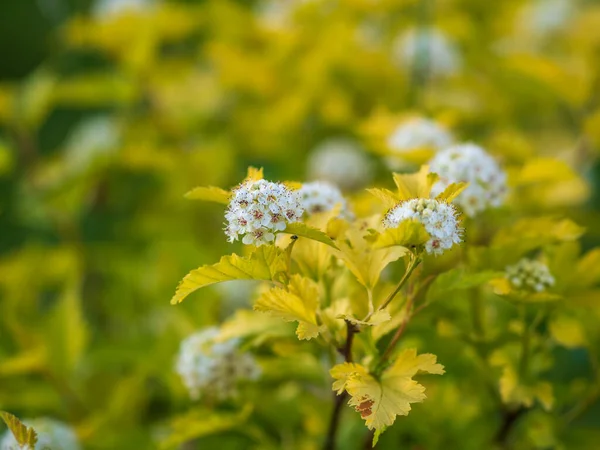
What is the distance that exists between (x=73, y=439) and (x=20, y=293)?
31cm

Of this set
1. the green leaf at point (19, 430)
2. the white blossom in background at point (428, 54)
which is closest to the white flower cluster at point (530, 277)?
the green leaf at point (19, 430)

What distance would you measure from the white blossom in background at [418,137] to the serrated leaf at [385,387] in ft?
1.23

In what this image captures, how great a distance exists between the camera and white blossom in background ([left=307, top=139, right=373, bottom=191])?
1.33 meters

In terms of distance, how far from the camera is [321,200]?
728 mm

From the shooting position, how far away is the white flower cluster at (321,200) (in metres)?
0.72

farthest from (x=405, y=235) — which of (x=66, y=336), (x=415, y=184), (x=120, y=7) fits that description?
(x=120, y=7)

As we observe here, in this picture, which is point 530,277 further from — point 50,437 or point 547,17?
point 547,17

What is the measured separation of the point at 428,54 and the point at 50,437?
1.01 metres

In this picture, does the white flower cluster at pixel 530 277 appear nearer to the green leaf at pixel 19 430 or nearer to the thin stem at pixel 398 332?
the thin stem at pixel 398 332

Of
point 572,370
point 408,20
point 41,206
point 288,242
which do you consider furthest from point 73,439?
point 408,20

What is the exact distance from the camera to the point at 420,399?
573mm

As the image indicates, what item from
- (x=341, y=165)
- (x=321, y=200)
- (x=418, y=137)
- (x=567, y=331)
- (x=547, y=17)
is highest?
(x=547, y=17)

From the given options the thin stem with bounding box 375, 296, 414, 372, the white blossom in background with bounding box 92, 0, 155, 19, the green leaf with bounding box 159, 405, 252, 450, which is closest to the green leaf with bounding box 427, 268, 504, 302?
the thin stem with bounding box 375, 296, 414, 372

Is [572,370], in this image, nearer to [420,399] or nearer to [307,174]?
[307,174]
